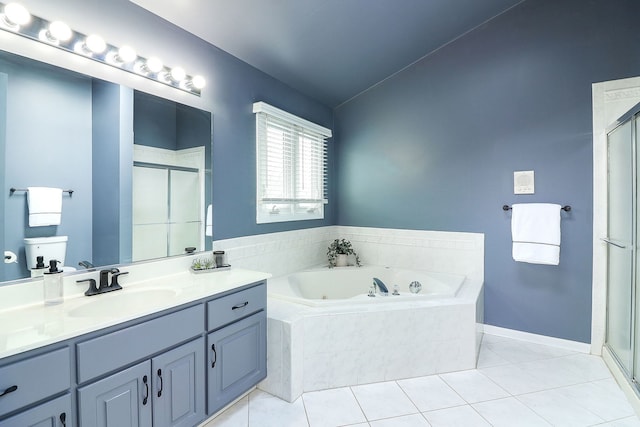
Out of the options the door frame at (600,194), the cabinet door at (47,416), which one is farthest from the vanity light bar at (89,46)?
the door frame at (600,194)

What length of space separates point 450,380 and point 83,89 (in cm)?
293

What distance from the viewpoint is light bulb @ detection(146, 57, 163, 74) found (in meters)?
1.93

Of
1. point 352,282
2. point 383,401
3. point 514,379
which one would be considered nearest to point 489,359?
point 514,379

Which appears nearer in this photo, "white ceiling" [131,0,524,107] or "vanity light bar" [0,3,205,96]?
"vanity light bar" [0,3,205,96]

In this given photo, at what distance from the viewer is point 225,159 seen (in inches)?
97.8

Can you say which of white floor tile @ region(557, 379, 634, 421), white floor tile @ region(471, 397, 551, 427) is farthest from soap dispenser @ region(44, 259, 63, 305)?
white floor tile @ region(557, 379, 634, 421)

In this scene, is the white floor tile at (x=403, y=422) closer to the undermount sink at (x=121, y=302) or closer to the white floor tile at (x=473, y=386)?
the white floor tile at (x=473, y=386)

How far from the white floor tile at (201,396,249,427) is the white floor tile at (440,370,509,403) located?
1396 mm

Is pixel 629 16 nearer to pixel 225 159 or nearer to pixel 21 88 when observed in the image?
pixel 225 159

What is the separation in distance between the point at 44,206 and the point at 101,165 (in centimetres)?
34

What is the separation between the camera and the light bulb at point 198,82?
7.24 feet

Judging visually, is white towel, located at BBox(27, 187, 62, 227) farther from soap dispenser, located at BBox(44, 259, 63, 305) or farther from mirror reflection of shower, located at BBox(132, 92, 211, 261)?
mirror reflection of shower, located at BBox(132, 92, 211, 261)

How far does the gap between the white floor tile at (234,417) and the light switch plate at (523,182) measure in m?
2.85

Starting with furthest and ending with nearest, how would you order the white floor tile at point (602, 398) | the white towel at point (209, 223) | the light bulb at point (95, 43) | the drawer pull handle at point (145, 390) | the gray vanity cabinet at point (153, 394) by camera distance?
the white towel at point (209, 223), the white floor tile at point (602, 398), the light bulb at point (95, 43), the drawer pull handle at point (145, 390), the gray vanity cabinet at point (153, 394)
